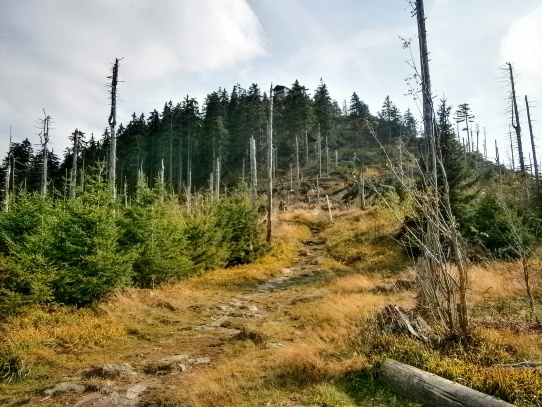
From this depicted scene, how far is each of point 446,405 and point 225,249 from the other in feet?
48.8

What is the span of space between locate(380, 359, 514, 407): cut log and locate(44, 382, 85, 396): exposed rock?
4.78 meters

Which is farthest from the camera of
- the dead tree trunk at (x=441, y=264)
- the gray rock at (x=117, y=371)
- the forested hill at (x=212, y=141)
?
the forested hill at (x=212, y=141)

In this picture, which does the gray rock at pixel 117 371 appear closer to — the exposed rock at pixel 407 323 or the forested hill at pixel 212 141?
the exposed rock at pixel 407 323

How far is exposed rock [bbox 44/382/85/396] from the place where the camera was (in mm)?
6168

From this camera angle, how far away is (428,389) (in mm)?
4648

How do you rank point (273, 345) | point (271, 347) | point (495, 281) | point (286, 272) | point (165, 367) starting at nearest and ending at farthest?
point (165, 367), point (271, 347), point (273, 345), point (495, 281), point (286, 272)

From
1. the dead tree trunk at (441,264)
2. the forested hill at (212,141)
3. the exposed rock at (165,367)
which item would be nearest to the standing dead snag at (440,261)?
the dead tree trunk at (441,264)

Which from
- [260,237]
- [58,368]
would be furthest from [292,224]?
[58,368]

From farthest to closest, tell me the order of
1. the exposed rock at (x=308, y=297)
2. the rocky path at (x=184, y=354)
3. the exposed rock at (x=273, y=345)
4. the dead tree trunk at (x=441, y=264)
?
the exposed rock at (x=308, y=297)
the exposed rock at (x=273, y=345)
the rocky path at (x=184, y=354)
the dead tree trunk at (x=441, y=264)

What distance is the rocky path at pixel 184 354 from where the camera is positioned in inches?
239

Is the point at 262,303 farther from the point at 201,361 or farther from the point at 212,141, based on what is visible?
the point at 212,141

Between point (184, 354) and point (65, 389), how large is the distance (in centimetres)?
233

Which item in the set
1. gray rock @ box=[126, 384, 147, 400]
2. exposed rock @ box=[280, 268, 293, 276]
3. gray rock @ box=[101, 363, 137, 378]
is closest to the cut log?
gray rock @ box=[126, 384, 147, 400]

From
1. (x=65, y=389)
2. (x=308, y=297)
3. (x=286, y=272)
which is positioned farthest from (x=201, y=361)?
(x=286, y=272)
